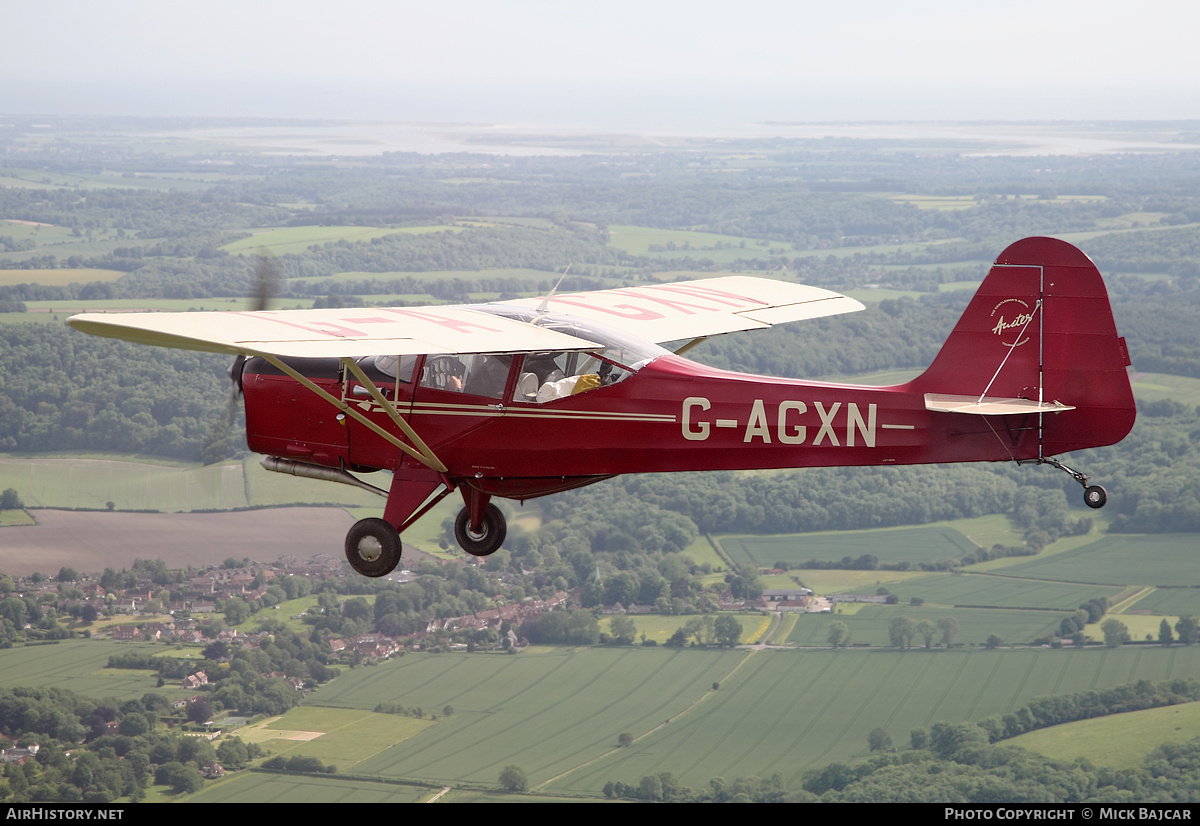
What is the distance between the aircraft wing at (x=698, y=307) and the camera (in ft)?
53.9

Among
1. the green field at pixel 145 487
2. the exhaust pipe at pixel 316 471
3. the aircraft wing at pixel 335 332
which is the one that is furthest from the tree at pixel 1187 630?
the aircraft wing at pixel 335 332

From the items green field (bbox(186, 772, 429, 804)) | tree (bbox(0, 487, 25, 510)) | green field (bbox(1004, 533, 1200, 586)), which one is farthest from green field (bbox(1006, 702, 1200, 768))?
tree (bbox(0, 487, 25, 510))

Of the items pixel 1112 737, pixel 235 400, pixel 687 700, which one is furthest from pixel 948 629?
pixel 235 400

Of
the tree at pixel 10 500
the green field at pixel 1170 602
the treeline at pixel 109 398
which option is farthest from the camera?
the treeline at pixel 109 398

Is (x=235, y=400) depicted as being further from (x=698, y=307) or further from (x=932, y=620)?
(x=932, y=620)

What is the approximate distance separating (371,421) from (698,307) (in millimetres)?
5196

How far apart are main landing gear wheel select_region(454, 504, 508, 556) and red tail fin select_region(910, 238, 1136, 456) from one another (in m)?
5.49

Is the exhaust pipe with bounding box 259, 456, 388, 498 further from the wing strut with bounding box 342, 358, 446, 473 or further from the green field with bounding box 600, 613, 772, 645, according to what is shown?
the green field with bounding box 600, 613, 772, 645

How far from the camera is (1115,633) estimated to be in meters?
109

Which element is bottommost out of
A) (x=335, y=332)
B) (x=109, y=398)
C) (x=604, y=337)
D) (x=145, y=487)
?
(x=145, y=487)

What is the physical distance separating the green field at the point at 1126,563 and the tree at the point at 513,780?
63.4 metres

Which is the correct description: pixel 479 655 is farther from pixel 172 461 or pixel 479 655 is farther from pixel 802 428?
pixel 802 428

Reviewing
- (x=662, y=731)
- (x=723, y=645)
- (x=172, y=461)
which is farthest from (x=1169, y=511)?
(x=172, y=461)

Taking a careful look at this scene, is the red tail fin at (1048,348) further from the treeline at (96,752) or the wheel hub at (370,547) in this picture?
the treeline at (96,752)
